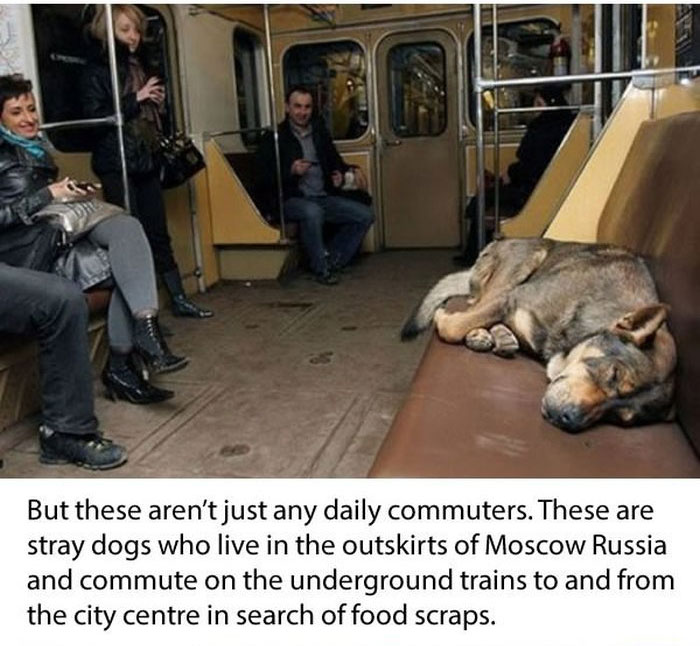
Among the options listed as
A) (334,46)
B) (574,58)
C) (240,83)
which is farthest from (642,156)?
(334,46)

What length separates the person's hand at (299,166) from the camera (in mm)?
5145

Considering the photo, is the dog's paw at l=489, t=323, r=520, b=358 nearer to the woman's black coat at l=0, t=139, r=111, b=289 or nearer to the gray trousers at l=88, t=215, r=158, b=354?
the gray trousers at l=88, t=215, r=158, b=354

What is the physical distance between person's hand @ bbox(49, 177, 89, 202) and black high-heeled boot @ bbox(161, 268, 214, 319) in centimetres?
143

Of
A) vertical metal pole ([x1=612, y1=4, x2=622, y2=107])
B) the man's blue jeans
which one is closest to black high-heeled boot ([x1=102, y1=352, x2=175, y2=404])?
the man's blue jeans

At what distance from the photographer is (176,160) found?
4020mm

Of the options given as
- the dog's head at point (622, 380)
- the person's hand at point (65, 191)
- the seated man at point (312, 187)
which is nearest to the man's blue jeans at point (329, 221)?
the seated man at point (312, 187)

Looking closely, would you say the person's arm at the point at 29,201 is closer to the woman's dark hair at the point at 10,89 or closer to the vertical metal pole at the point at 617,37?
the woman's dark hair at the point at 10,89

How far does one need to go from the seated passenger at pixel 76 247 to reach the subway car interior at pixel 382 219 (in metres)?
0.26

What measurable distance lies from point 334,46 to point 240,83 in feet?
3.42

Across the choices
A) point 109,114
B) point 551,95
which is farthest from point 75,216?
point 551,95

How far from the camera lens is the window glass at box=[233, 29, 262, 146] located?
18.5 ft

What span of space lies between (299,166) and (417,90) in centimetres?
171

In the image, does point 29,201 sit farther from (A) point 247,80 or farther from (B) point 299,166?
(A) point 247,80

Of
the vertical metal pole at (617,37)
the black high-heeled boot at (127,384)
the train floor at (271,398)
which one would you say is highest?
the vertical metal pole at (617,37)
